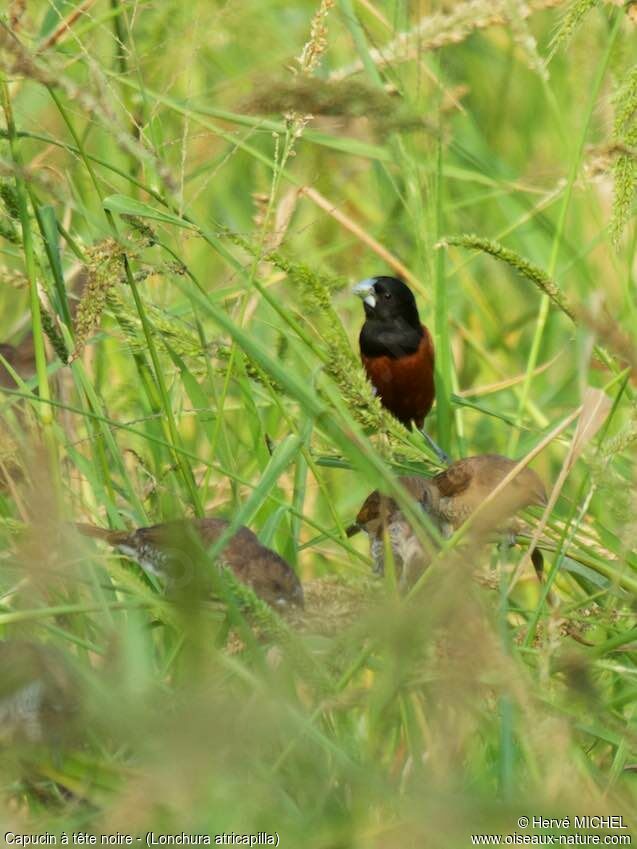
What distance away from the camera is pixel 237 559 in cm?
178

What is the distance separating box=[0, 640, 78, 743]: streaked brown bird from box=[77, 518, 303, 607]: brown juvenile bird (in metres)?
0.19

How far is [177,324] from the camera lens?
2.29 m

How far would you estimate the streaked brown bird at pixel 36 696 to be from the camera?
132cm

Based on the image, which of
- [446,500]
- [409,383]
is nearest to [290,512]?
[446,500]

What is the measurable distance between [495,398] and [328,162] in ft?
3.62

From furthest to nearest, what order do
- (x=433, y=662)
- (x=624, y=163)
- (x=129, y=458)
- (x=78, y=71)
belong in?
(x=78, y=71) < (x=129, y=458) < (x=624, y=163) < (x=433, y=662)

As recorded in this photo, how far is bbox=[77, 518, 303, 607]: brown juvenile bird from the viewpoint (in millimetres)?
1688

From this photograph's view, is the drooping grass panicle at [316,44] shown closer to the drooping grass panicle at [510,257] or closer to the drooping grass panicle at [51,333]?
the drooping grass panicle at [510,257]

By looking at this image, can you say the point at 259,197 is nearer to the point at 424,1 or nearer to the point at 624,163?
the point at 624,163

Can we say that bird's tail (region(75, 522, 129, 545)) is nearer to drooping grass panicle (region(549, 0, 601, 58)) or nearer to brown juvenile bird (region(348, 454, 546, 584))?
brown juvenile bird (region(348, 454, 546, 584))

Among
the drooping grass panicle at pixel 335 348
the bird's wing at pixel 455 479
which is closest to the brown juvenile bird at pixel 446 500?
the bird's wing at pixel 455 479

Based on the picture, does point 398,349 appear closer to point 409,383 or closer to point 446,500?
point 409,383

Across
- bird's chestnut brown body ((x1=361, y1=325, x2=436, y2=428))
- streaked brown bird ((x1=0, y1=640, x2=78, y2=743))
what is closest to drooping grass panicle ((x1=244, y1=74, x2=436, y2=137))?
streaked brown bird ((x1=0, y1=640, x2=78, y2=743))

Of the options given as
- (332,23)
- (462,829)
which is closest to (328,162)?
(332,23)
